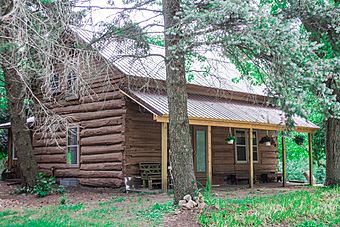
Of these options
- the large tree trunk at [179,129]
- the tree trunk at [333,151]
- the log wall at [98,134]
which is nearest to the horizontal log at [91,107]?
the log wall at [98,134]

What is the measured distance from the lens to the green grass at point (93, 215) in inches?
333

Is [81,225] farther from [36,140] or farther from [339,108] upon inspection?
[36,140]

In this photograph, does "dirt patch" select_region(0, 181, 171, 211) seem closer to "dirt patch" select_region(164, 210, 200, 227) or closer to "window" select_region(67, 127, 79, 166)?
"window" select_region(67, 127, 79, 166)

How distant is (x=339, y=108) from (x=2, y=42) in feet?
27.1

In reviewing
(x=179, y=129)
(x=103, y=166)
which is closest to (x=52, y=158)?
(x=103, y=166)

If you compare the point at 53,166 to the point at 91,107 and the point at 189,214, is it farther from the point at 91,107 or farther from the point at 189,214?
the point at 189,214

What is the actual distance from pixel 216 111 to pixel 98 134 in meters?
4.53

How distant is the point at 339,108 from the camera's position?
8203mm

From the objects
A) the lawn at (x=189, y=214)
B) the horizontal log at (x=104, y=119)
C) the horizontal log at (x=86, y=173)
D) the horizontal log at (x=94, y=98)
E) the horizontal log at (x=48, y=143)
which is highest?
the horizontal log at (x=94, y=98)

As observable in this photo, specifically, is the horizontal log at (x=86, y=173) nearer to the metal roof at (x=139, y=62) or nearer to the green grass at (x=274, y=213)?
the metal roof at (x=139, y=62)

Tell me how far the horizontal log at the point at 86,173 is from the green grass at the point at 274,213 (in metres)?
5.79

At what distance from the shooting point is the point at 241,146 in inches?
775

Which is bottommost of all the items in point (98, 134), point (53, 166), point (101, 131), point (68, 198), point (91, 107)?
point (68, 198)

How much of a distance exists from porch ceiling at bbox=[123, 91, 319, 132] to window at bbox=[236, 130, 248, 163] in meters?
1.42
